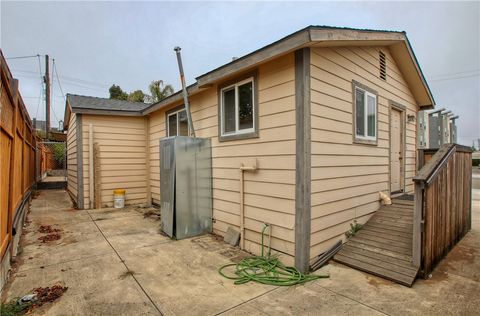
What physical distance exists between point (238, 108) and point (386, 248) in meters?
3.18

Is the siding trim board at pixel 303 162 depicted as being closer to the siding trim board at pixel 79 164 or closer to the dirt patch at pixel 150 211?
the dirt patch at pixel 150 211

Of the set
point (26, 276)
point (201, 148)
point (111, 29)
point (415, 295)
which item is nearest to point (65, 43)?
point (111, 29)

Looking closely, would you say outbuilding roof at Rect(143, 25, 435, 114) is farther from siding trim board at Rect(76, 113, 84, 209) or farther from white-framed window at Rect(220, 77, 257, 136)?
siding trim board at Rect(76, 113, 84, 209)

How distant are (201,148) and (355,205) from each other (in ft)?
9.96

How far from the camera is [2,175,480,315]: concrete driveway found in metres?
2.54

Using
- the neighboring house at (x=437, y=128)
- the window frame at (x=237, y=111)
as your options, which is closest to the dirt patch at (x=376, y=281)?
the window frame at (x=237, y=111)

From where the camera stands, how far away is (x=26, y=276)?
125 inches

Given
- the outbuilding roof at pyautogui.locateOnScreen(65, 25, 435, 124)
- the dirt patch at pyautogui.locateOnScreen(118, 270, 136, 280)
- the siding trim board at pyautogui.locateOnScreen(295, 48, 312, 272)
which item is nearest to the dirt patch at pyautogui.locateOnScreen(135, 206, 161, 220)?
the outbuilding roof at pyautogui.locateOnScreen(65, 25, 435, 124)

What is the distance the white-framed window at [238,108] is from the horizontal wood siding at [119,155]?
4.68 metres

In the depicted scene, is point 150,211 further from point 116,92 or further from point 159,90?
point 116,92

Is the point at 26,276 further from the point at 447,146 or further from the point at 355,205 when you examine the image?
the point at 447,146

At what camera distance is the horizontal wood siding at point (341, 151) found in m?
3.57

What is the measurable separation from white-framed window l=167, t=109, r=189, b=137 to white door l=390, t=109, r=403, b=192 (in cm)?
486

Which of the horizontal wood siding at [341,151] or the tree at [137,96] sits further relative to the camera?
the tree at [137,96]
